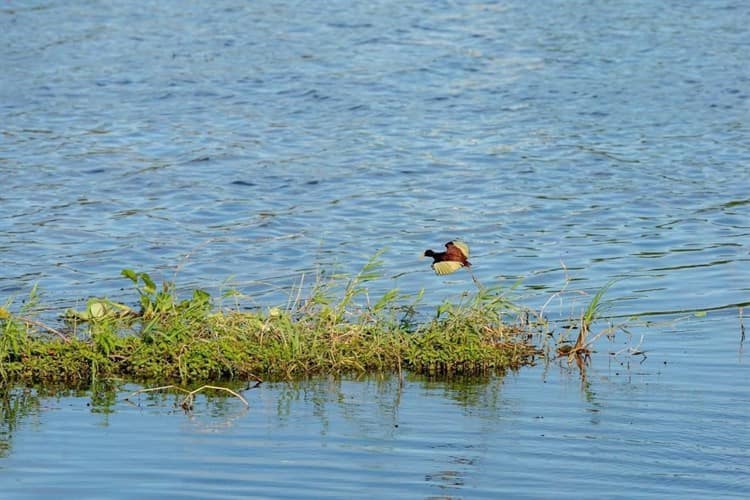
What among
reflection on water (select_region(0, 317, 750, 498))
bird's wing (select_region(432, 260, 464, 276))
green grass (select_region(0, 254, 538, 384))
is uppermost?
bird's wing (select_region(432, 260, 464, 276))

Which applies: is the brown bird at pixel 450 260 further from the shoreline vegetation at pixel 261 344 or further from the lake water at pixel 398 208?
the lake water at pixel 398 208

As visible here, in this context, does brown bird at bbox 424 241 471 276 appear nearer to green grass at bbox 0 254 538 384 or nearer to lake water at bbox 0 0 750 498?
green grass at bbox 0 254 538 384

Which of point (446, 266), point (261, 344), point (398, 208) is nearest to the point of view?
point (261, 344)

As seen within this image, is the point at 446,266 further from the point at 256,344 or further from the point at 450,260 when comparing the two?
the point at 256,344

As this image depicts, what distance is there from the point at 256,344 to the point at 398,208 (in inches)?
209

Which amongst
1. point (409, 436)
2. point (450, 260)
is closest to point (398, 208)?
point (450, 260)

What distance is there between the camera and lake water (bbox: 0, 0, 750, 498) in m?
6.15

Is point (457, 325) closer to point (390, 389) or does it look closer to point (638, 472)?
point (390, 389)

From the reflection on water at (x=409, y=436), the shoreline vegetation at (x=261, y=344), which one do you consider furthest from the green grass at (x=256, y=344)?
the reflection on water at (x=409, y=436)

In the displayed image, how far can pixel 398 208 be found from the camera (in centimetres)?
1257

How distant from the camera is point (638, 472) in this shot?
5.97 metres

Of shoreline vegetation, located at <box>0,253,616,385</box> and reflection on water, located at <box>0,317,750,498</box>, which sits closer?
reflection on water, located at <box>0,317,750,498</box>

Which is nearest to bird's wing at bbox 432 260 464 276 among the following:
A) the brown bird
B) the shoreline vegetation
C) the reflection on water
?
the brown bird

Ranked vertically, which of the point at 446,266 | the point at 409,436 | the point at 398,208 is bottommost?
the point at 409,436
